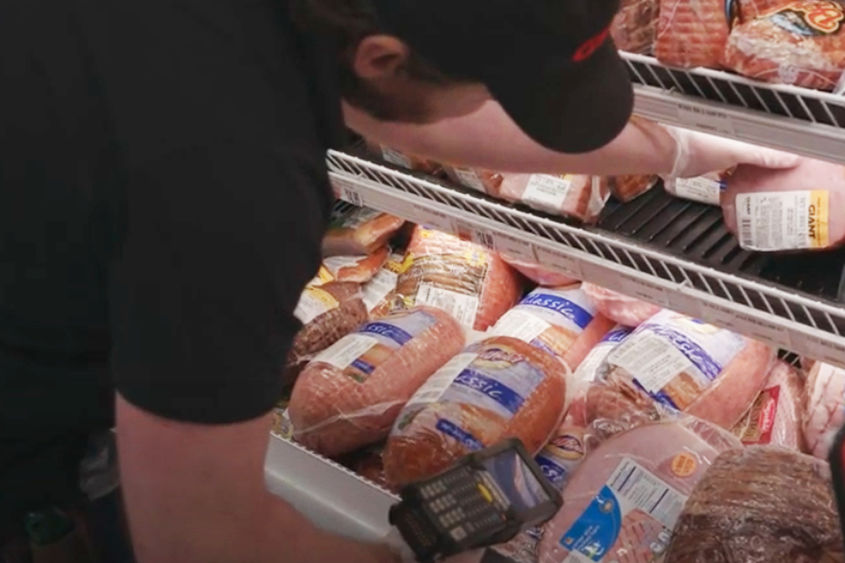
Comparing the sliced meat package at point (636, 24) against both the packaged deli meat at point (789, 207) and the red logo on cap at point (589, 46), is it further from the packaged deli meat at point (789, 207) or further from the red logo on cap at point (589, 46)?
the red logo on cap at point (589, 46)

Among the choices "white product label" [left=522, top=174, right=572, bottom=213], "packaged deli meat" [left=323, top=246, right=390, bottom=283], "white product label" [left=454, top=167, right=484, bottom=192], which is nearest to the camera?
"white product label" [left=522, top=174, right=572, bottom=213]

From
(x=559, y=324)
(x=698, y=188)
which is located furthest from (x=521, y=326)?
(x=698, y=188)

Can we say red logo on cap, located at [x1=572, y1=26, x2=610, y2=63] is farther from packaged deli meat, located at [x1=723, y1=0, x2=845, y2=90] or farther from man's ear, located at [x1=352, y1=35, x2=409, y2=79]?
packaged deli meat, located at [x1=723, y1=0, x2=845, y2=90]

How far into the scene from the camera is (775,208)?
4.62 ft

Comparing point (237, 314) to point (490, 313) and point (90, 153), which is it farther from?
point (490, 313)

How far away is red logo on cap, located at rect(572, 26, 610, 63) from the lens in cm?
90

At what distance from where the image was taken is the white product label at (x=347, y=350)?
5.61 feet

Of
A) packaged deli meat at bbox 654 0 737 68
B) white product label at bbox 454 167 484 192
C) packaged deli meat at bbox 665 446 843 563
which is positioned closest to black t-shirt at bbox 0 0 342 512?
packaged deli meat at bbox 654 0 737 68

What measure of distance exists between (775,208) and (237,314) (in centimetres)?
84

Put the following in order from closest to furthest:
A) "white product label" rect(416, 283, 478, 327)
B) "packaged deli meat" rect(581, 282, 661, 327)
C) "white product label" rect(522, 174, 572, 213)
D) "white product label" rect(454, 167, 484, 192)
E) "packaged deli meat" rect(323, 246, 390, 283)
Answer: "white product label" rect(522, 174, 572, 213), "white product label" rect(454, 167, 484, 192), "packaged deli meat" rect(581, 282, 661, 327), "white product label" rect(416, 283, 478, 327), "packaged deli meat" rect(323, 246, 390, 283)

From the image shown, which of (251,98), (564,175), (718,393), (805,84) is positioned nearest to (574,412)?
(718,393)

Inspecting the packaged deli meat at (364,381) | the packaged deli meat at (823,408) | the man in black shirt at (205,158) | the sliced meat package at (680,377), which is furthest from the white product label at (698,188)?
the man in black shirt at (205,158)

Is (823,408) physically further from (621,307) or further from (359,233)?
(359,233)

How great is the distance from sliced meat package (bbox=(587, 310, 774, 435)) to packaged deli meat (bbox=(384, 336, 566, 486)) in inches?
3.4
